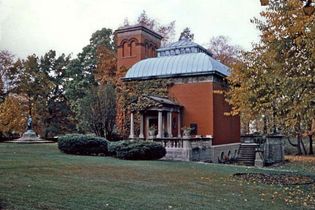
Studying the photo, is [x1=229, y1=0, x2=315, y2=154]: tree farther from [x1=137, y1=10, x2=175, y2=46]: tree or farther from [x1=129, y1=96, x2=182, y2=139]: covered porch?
[x1=137, y1=10, x2=175, y2=46]: tree

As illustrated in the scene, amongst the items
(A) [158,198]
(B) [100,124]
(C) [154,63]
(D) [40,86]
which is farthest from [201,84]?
(D) [40,86]

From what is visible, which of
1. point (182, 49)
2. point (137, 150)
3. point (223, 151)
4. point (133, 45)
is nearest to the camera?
point (137, 150)

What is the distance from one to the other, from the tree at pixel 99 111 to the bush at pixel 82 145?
208 inches

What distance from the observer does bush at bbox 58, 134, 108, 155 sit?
58.1 feet

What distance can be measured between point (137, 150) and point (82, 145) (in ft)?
10.1

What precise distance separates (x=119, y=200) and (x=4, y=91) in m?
35.6

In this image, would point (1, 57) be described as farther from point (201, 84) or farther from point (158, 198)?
A: point (158, 198)

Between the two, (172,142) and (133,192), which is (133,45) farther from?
(133,192)

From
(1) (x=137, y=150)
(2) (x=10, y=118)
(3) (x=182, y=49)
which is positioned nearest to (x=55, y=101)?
(2) (x=10, y=118)

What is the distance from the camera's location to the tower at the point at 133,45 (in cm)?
3244

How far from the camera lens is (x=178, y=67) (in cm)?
2516

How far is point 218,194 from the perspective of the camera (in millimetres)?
8344

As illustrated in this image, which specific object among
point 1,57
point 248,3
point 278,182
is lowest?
point 278,182

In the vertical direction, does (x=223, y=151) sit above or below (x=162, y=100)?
below
